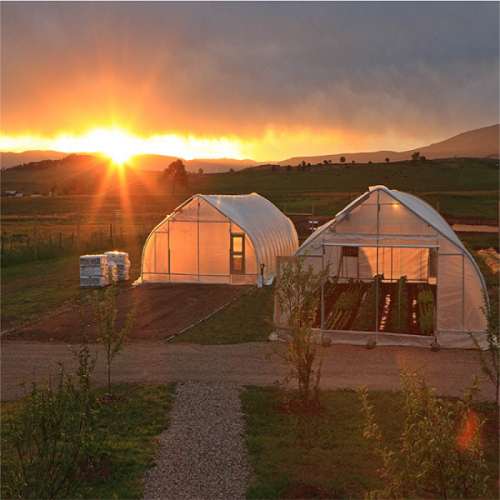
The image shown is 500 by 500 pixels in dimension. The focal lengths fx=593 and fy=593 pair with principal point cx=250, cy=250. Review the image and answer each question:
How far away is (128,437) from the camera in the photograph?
920cm

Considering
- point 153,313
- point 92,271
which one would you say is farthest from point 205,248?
→ point 153,313

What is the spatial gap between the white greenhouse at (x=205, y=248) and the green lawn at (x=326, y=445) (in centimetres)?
1381

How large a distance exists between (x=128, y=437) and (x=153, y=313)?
10.0 meters

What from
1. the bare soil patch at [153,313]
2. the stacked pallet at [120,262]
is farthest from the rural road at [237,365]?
the stacked pallet at [120,262]

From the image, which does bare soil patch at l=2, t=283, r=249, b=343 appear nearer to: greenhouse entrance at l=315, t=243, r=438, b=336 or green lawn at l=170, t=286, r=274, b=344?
green lawn at l=170, t=286, r=274, b=344

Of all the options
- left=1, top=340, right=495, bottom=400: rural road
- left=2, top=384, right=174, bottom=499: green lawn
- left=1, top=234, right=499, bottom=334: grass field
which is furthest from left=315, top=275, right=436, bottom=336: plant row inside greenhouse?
left=2, top=384, right=174, bottom=499: green lawn

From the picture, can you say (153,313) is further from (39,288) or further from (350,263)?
(350,263)

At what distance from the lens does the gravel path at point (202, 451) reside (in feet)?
24.8

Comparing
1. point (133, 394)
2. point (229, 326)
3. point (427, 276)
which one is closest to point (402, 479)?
point (133, 394)

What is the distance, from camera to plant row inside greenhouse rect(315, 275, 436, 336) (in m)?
15.9

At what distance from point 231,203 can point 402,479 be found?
22078 mm

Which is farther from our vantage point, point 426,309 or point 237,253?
point 237,253

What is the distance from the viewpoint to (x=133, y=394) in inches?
435

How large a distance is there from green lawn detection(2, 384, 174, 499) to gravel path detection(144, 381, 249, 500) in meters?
0.17
